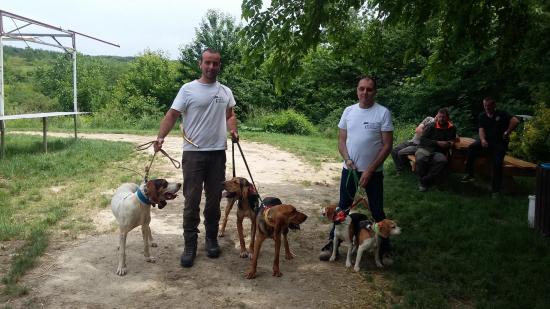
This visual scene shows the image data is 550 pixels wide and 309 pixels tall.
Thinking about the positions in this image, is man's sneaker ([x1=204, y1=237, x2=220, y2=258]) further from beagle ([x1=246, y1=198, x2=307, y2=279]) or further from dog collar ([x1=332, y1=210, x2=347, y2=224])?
dog collar ([x1=332, y1=210, x2=347, y2=224])

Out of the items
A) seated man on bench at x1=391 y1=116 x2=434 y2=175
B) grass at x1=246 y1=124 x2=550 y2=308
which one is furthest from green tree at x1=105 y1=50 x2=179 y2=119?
grass at x1=246 y1=124 x2=550 y2=308

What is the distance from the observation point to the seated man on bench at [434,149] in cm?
777

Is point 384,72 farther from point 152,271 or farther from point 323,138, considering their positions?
point 152,271

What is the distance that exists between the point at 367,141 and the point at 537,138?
651cm

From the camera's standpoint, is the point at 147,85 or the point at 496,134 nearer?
the point at 496,134

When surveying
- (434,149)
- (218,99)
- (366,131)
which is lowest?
(434,149)

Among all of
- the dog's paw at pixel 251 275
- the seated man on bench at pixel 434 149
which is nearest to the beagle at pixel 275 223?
the dog's paw at pixel 251 275

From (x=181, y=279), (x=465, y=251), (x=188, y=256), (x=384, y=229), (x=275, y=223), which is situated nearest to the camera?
(x=275, y=223)

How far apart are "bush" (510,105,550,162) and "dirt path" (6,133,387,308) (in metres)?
5.77

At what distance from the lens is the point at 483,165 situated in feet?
25.7

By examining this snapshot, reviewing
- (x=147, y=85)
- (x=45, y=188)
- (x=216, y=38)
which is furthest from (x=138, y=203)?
(x=147, y=85)

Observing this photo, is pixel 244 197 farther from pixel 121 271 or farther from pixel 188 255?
pixel 121 271

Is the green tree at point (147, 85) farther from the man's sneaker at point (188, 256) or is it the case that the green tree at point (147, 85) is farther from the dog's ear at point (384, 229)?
the dog's ear at point (384, 229)

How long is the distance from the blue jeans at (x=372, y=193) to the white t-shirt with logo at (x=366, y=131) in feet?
0.44
